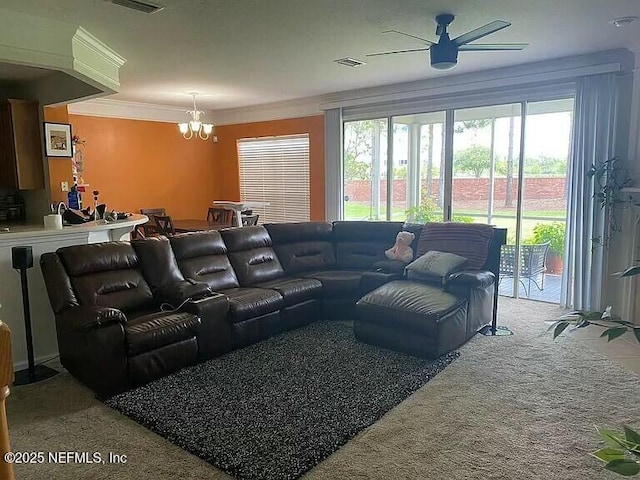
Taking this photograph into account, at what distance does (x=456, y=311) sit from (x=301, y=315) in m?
1.46

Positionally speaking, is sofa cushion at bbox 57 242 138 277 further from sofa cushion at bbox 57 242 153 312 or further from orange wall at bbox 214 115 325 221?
orange wall at bbox 214 115 325 221

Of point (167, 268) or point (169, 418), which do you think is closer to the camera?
point (169, 418)

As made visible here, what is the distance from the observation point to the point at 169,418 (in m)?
2.77

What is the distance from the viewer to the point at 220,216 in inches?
305

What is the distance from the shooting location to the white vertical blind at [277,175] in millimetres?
7734

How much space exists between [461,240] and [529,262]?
56.9 inches

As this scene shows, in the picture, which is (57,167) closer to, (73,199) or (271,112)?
(73,199)

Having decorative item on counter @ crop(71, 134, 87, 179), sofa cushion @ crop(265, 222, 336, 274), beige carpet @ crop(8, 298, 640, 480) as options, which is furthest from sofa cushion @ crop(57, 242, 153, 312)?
decorative item on counter @ crop(71, 134, 87, 179)

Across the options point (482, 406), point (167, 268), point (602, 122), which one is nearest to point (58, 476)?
point (167, 268)

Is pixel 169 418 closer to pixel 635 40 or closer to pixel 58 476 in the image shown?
pixel 58 476

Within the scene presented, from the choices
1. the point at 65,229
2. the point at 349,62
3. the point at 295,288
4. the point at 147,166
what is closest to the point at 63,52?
the point at 65,229

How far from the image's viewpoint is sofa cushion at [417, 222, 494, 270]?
4.39 metres

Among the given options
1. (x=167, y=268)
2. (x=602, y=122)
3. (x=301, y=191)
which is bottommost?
(x=167, y=268)

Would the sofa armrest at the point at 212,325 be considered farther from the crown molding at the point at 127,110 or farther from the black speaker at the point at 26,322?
the crown molding at the point at 127,110
